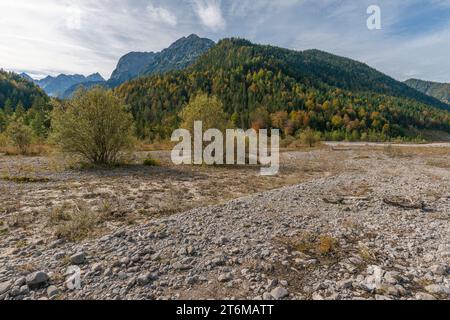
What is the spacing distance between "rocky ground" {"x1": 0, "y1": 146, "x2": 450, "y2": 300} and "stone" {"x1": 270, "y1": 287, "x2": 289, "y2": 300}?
2 centimetres

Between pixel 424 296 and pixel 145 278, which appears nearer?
pixel 424 296

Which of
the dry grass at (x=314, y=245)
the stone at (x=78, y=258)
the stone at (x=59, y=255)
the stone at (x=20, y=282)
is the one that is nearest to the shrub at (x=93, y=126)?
the stone at (x=59, y=255)

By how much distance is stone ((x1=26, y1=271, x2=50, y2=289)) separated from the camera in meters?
5.28

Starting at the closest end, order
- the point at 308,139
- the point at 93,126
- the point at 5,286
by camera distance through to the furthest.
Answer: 1. the point at 5,286
2. the point at 93,126
3. the point at 308,139

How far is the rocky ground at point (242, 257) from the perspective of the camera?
526 cm

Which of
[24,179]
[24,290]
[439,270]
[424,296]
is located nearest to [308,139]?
[24,179]

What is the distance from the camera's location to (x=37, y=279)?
5.35 m

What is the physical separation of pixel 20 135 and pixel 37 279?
126 ft

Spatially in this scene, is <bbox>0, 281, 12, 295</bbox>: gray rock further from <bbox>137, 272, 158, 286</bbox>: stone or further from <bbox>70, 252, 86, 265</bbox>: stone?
<bbox>137, 272, 158, 286</bbox>: stone

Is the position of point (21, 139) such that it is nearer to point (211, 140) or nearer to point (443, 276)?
point (211, 140)

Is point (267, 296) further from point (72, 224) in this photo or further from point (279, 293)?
point (72, 224)

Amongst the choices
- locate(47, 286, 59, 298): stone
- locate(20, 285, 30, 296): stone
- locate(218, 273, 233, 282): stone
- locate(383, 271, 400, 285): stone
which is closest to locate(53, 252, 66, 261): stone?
locate(20, 285, 30, 296): stone

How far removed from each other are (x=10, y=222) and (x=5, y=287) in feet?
17.7
